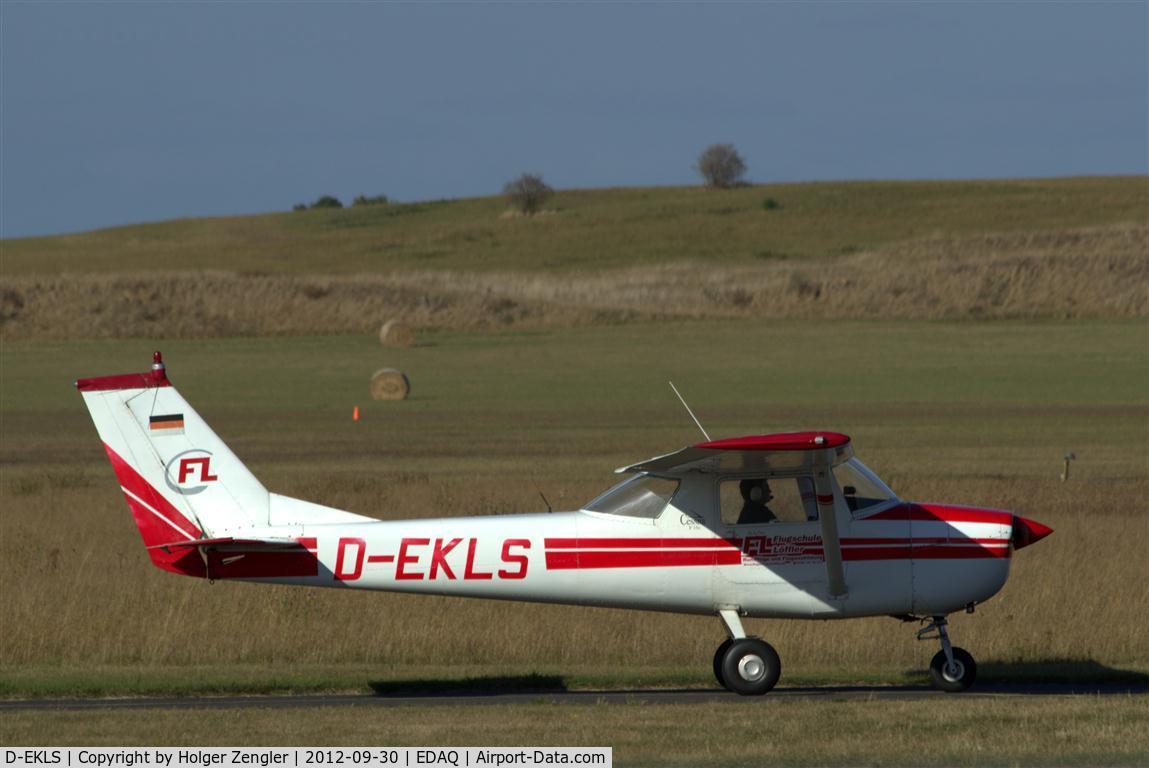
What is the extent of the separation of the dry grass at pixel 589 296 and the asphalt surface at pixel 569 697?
4728cm

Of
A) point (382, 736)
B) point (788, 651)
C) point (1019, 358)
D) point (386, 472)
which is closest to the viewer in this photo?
point (382, 736)

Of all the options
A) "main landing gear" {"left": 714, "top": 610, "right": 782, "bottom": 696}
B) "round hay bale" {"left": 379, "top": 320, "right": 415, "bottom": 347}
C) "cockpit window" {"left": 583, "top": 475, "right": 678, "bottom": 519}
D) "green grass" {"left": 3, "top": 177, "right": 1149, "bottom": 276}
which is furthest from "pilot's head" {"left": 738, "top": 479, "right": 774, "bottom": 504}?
"green grass" {"left": 3, "top": 177, "right": 1149, "bottom": 276}

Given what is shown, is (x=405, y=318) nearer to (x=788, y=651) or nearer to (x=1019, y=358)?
(x=1019, y=358)

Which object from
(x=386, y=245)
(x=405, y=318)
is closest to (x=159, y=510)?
(x=405, y=318)

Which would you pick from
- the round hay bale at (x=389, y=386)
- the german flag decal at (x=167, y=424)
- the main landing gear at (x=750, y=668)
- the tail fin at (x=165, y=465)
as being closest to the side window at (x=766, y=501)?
the main landing gear at (x=750, y=668)

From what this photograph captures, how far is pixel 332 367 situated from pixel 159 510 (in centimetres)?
3716

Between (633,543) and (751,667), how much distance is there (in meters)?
1.16

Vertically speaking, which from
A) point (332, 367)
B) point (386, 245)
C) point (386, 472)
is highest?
point (386, 245)

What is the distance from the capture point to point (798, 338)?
178 feet

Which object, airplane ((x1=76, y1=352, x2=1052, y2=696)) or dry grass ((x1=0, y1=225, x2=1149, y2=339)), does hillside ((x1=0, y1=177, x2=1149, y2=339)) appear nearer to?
dry grass ((x1=0, y1=225, x2=1149, y2=339))

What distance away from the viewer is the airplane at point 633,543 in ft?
37.4

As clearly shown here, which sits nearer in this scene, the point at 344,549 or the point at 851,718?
the point at 851,718

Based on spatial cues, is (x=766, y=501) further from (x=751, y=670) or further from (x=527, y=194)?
(x=527, y=194)

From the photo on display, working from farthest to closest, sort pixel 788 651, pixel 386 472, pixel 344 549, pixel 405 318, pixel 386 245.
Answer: pixel 386 245 < pixel 405 318 < pixel 386 472 < pixel 788 651 < pixel 344 549
